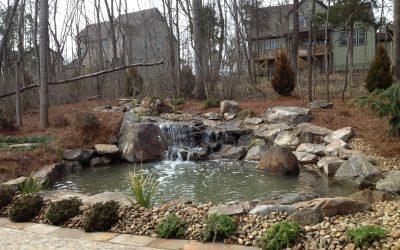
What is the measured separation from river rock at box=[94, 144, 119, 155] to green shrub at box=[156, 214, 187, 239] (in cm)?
691

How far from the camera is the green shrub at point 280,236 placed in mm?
3738

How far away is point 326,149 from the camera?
963 cm

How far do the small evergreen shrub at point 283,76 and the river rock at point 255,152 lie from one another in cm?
535

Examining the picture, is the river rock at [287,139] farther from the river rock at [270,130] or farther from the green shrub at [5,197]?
the green shrub at [5,197]

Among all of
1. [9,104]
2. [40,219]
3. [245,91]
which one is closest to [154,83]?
[245,91]

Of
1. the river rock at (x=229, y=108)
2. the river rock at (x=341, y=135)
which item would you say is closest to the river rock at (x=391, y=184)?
the river rock at (x=341, y=135)

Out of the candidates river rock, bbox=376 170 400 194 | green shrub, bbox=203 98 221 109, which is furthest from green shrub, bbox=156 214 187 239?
green shrub, bbox=203 98 221 109

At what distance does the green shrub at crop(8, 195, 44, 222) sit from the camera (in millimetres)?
5102

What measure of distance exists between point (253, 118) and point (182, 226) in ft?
29.9

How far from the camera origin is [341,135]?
395 inches

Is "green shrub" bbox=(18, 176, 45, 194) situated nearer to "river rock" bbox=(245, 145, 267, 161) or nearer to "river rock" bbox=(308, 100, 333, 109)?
"river rock" bbox=(245, 145, 267, 161)

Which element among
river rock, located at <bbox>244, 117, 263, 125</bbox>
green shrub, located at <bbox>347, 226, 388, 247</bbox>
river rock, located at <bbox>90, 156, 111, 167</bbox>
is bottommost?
river rock, located at <bbox>90, 156, 111, 167</bbox>

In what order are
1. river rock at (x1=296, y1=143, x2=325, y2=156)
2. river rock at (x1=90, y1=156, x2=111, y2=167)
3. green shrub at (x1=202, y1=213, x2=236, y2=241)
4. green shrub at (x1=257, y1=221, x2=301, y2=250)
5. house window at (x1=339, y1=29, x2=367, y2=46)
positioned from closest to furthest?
green shrub at (x1=257, y1=221, x2=301, y2=250), green shrub at (x1=202, y1=213, x2=236, y2=241), river rock at (x1=296, y1=143, x2=325, y2=156), river rock at (x1=90, y1=156, x2=111, y2=167), house window at (x1=339, y1=29, x2=367, y2=46)

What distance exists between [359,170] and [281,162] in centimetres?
165
